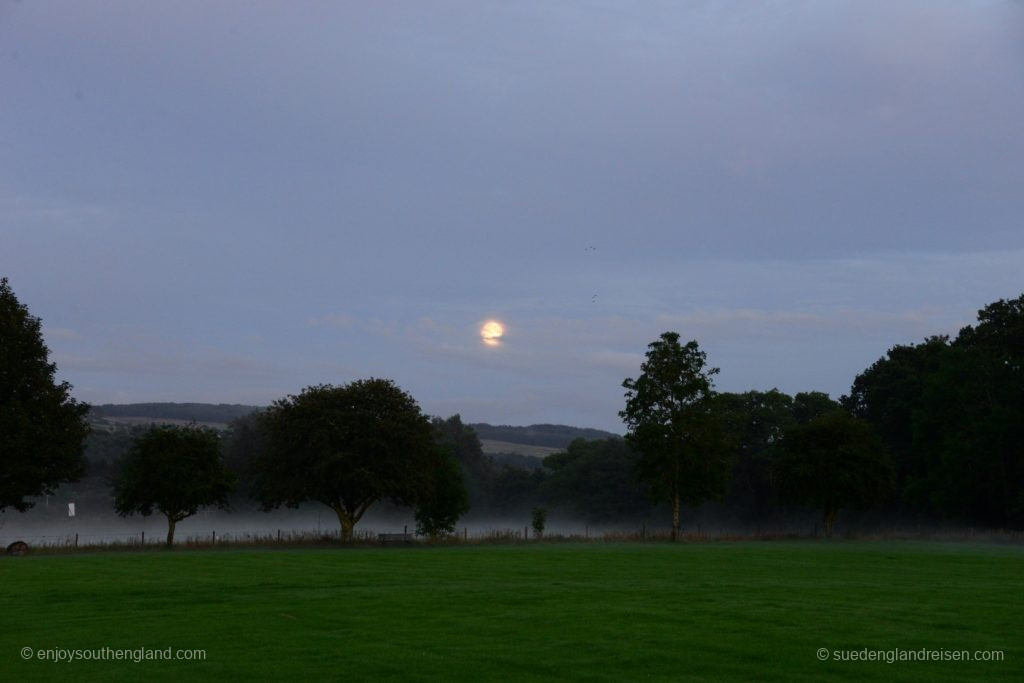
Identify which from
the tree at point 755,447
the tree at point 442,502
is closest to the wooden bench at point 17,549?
the tree at point 442,502

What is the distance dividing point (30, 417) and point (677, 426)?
44019 millimetres

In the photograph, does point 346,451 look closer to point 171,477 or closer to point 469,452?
point 171,477

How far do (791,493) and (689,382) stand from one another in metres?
13.9

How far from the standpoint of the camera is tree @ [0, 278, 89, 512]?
2281 inches

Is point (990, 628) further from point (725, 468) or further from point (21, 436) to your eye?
point (725, 468)

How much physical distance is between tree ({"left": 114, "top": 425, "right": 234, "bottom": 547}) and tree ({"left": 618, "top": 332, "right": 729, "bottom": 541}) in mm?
30737

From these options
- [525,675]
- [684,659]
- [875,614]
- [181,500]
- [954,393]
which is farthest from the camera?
[954,393]

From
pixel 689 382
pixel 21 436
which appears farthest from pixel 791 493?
pixel 21 436

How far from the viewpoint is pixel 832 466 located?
8119 cm

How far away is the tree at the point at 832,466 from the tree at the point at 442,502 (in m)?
26.8

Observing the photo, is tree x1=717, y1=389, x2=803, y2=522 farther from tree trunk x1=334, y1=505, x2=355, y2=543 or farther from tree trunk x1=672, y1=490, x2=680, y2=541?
tree trunk x1=334, y1=505, x2=355, y2=543

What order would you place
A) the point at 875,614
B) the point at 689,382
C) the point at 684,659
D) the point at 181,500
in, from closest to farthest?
1. the point at 684,659
2. the point at 875,614
3. the point at 181,500
4. the point at 689,382

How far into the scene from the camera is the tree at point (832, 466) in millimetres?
81000

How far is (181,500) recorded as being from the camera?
213ft
